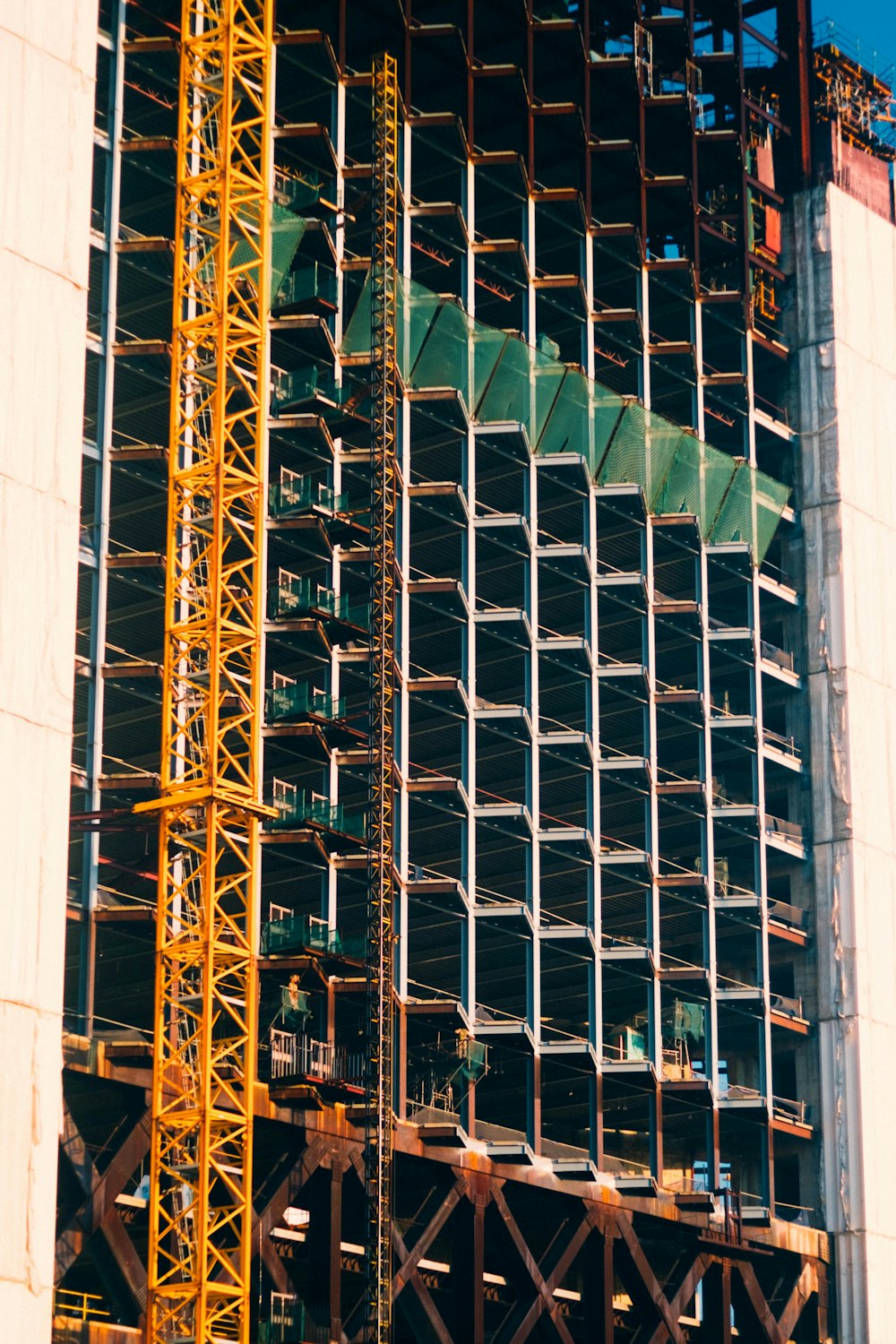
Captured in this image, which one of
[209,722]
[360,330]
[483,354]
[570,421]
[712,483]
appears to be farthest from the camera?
[712,483]

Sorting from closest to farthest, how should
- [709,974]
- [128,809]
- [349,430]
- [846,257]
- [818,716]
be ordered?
[128,809]
[349,430]
[709,974]
[818,716]
[846,257]

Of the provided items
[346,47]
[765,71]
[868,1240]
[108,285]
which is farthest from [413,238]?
[868,1240]

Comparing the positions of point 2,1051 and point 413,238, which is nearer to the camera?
point 2,1051

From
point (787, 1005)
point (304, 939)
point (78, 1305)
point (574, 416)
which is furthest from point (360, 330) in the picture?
point (78, 1305)

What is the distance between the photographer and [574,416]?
Answer: 378ft

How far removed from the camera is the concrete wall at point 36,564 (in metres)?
76.2

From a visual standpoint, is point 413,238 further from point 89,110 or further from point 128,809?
point 128,809

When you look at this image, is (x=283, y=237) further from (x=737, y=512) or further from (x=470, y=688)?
(x=737, y=512)

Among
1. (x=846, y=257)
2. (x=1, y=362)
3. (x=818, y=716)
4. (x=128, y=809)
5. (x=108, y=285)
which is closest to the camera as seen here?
(x=1, y=362)

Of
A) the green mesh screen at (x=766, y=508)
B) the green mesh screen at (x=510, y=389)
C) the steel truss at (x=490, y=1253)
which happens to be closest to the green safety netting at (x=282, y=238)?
the green mesh screen at (x=510, y=389)

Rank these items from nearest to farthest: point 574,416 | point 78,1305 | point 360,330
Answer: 1. point 78,1305
2. point 360,330
3. point 574,416

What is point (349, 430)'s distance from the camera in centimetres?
10250

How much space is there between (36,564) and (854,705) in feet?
178

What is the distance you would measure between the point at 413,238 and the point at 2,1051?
50.4 m
